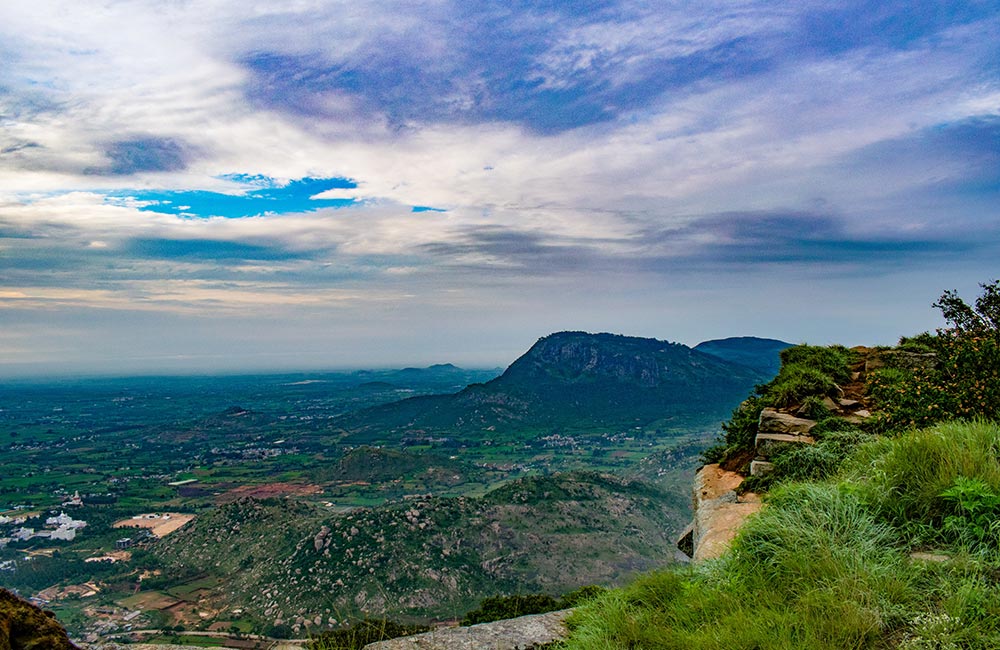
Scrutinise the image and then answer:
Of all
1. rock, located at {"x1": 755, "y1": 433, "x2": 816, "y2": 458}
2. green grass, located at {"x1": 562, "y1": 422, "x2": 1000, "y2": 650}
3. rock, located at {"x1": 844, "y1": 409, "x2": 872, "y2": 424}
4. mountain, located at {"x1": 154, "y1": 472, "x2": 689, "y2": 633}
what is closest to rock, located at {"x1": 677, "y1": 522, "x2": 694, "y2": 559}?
rock, located at {"x1": 755, "y1": 433, "x2": 816, "y2": 458}

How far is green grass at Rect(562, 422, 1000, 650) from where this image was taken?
373cm

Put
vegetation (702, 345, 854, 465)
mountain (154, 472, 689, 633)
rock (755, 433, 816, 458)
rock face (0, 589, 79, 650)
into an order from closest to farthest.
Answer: rock face (0, 589, 79, 650) < rock (755, 433, 816, 458) < vegetation (702, 345, 854, 465) < mountain (154, 472, 689, 633)

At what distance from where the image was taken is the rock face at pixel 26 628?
3.50m

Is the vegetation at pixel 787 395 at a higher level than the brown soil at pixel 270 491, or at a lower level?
higher

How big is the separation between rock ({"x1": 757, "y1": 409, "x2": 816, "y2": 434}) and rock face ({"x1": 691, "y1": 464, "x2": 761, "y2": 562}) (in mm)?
1268

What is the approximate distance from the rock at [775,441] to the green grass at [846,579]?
3332 millimetres

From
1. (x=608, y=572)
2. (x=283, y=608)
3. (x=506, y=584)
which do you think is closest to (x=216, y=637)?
(x=283, y=608)

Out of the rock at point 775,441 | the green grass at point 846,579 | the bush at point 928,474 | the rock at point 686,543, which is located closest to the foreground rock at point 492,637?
Result: the green grass at point 846,579

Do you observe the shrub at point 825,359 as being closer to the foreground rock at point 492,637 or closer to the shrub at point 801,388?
the shrub at point 801,388

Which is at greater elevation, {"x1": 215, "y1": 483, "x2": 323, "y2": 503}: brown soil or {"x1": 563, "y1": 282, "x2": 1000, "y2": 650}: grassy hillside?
{"x1": 563, "y1": 282, "x2": 1000, "y2": 650}: grassy hillside

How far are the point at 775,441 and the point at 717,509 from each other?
7.65ft

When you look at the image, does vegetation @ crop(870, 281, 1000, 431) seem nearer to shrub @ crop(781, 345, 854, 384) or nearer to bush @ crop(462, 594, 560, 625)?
shrub @ crop(781, 345, 854, 384)

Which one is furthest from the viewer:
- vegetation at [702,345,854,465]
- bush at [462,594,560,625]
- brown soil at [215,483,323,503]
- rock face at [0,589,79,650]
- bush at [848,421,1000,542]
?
brown soil at [215,483,323,503]

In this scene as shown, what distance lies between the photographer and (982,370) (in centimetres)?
916
